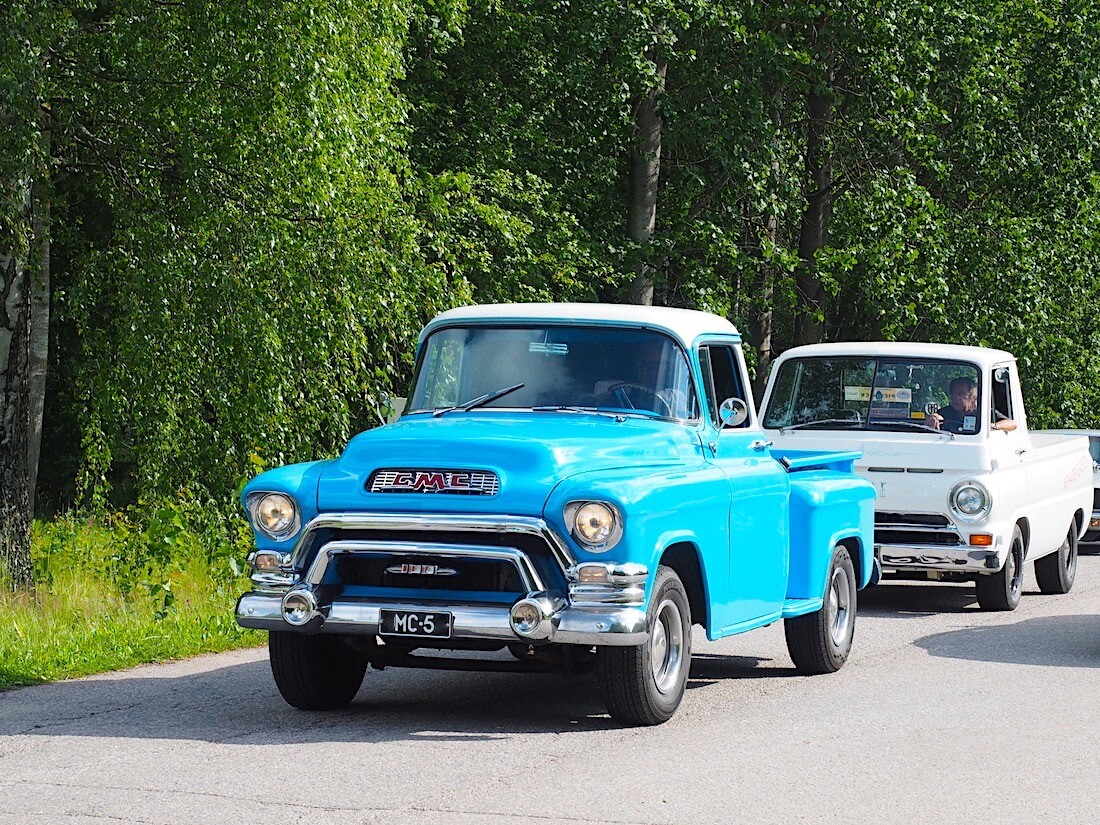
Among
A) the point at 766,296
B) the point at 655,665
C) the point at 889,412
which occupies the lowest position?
the point at 655,665

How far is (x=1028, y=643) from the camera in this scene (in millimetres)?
13016

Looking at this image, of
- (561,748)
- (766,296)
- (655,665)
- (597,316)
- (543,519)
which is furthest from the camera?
(766,296)

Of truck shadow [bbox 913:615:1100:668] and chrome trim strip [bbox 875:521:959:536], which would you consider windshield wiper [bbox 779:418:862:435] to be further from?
truck shadow [bbox 913:615:1100:668]

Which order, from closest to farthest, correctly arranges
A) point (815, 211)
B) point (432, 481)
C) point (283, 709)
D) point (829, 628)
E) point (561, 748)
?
A: point (561, 748)
point (432, 481)
point (283, 709)
point (829, 628)
point (815, 211)

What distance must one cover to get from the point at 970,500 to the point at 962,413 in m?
0.96

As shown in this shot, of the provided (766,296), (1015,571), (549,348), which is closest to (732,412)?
(549,348)

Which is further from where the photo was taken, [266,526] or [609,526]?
[266,526]

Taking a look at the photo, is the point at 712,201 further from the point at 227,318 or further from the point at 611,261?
the point at 227,318

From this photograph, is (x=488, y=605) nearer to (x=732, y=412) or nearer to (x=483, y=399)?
(x=483, y=399)

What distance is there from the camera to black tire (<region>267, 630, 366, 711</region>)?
9.27m

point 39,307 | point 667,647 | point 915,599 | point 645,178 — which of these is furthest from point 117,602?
point 645,178

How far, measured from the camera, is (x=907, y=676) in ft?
36.6

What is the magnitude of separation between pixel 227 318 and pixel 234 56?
2.22m

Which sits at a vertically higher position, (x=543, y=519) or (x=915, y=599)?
(x=543, y=519)
